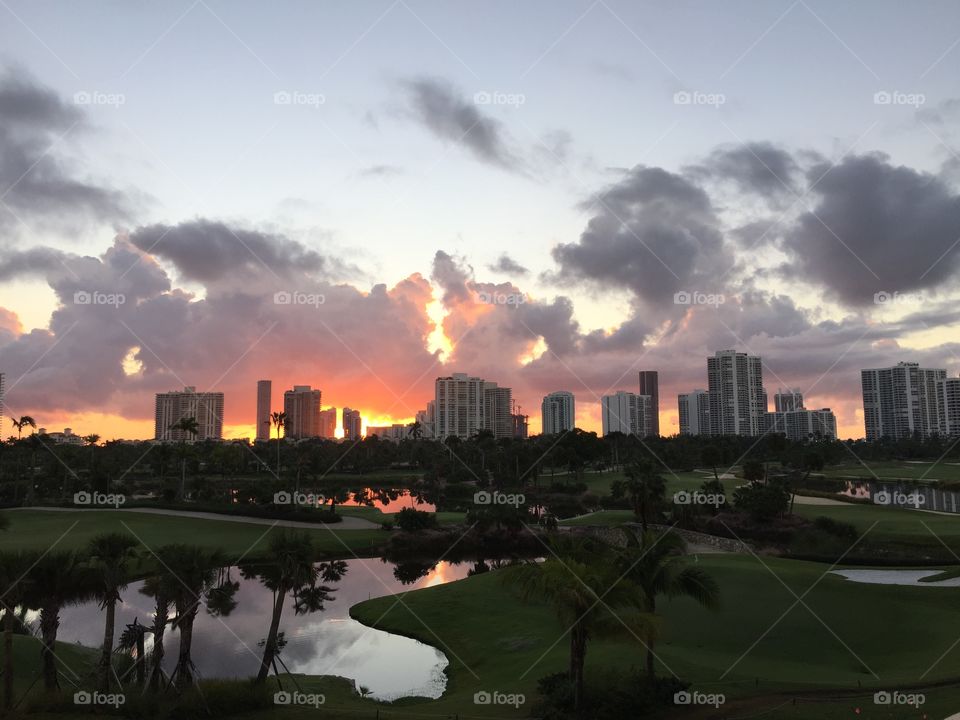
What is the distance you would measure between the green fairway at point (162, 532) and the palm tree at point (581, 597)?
A: 4438 cm

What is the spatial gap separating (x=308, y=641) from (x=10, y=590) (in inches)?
715

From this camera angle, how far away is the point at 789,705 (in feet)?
65.4

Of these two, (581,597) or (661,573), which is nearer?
(581,597)

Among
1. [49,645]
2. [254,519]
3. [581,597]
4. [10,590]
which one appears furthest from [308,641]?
[254,519]

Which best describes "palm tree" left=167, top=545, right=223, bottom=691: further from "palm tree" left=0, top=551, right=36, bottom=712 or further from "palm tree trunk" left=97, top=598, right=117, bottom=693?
"palm tree" left=0, top=551, right=36, bottom=712

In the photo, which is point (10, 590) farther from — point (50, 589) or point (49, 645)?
point (49, 645)

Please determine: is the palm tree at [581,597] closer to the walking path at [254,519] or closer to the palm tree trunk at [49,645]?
the palm tree trunk at [49,645]

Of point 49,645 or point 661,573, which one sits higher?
point 661,573

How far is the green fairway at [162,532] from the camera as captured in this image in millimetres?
61334

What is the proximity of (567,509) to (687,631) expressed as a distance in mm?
62936

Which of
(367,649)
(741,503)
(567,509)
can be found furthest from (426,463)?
(367,649)

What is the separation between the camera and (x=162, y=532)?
67.2 meters

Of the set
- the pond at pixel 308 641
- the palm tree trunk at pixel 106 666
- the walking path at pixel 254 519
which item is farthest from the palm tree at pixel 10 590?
the walking path at pixel 254 519

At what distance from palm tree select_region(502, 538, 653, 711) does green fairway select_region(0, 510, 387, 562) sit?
146ft
